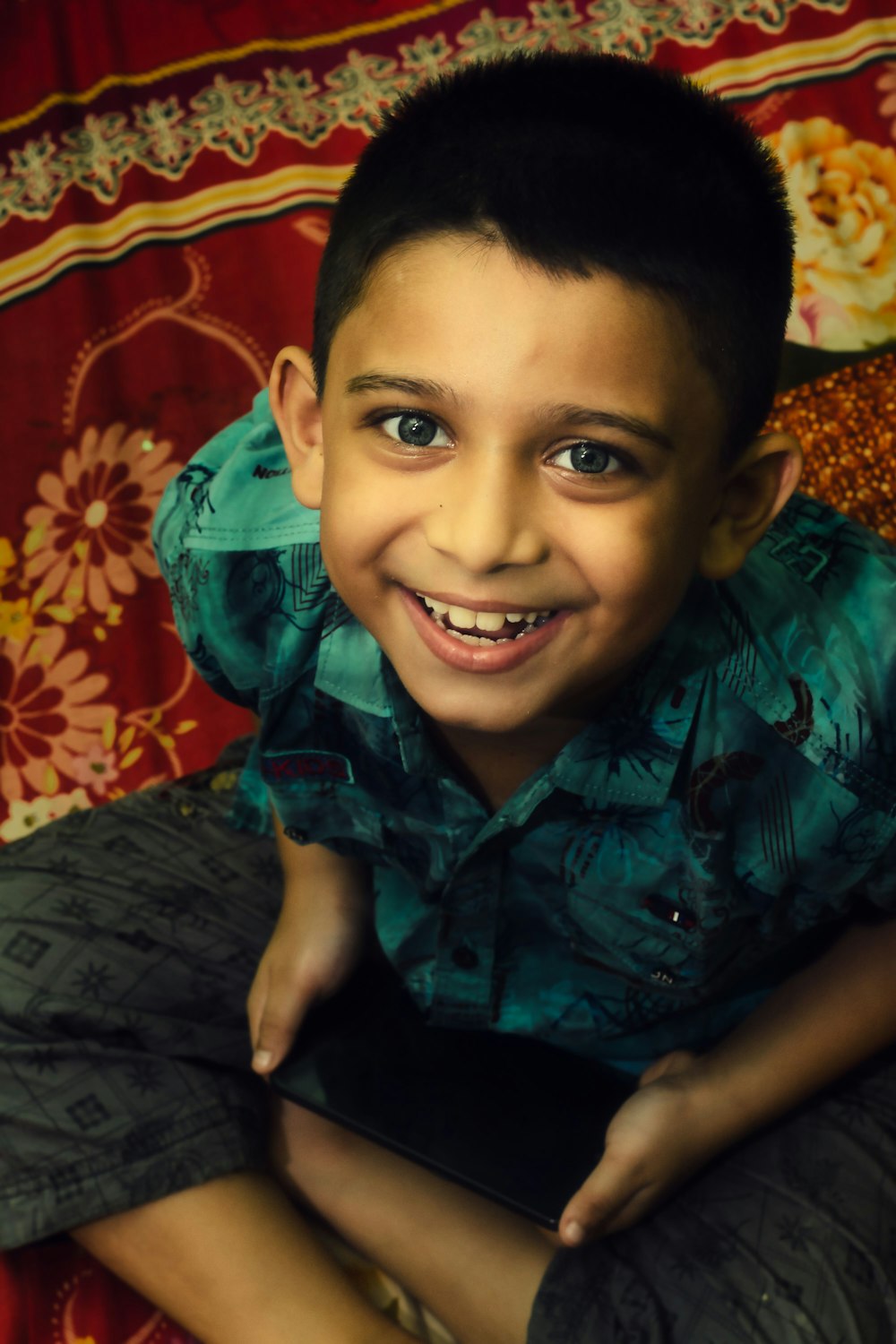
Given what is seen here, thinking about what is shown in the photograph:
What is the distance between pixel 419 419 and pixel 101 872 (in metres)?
0.49

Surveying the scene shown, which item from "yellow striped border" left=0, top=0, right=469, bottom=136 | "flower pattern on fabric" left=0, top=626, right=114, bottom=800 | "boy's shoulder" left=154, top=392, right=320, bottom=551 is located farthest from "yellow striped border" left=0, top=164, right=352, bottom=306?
"boy's shoulder" left=154, top=392, right=320, bottom=551

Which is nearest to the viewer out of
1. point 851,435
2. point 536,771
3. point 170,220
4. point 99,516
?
point 536,771

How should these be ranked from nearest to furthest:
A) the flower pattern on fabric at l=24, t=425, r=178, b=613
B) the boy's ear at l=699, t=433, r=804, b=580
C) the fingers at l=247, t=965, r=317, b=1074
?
the boy's ear at l=699, t=433, r=804, b=580 → the fingers at l=247, t=965, r=317, b=1074 → the flower pattern on fabric at l=24, t=425, r=178, b=613

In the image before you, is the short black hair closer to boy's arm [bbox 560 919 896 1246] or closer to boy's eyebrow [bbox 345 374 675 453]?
boy's eyebrow [bbox 345 374 675 453]

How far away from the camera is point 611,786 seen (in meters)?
0.72

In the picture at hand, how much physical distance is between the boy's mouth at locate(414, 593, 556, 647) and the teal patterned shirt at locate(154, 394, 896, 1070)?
0.13 metres

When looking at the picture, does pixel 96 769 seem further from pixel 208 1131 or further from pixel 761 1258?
pixel 761 1258

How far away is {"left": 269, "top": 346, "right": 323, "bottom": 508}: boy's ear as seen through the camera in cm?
69

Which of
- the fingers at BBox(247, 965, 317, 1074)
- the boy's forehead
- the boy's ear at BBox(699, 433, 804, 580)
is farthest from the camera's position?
the fingers at BBox(247, 965, 317, 1074)

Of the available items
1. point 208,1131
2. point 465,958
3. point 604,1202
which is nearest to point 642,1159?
point 604,1202

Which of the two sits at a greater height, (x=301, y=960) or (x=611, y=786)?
(x=611, y=786)

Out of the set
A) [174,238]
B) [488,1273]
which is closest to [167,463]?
[174,238]

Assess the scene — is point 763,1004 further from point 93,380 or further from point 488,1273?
point 93,380

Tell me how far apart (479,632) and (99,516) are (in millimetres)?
647
